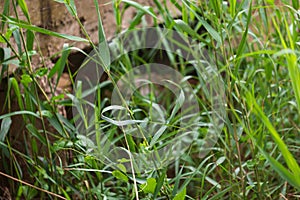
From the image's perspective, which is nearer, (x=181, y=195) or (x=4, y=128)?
(x=181, y=195)

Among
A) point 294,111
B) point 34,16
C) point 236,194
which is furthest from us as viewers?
point 294,111

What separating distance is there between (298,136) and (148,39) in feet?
2.55

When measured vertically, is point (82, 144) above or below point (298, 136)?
above

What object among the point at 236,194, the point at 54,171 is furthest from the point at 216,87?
the point at 54,171

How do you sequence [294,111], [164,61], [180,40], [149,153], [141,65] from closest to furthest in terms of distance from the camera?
[149,153]
[294,111]
[180,40]
[141,65]
[164,61]

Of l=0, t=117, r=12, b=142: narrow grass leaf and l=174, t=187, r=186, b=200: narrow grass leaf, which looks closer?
l=174, t=187, r=186, b=200: narrow grass leaf

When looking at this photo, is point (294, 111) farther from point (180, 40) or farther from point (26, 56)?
point (26, 56)

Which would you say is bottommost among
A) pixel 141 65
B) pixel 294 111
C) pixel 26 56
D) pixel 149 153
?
pixel 294 111

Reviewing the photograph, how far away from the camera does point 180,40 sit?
1.83m

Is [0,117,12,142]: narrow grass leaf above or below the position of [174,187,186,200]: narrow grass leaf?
above

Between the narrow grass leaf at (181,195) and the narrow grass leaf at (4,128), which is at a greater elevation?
the narrow grass leaf at (4,128)

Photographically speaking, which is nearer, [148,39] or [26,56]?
[26,56]

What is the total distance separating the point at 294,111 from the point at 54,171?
81 cm

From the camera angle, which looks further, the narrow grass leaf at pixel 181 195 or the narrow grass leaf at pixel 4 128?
the narrow grass leaf at pixel 4 128
